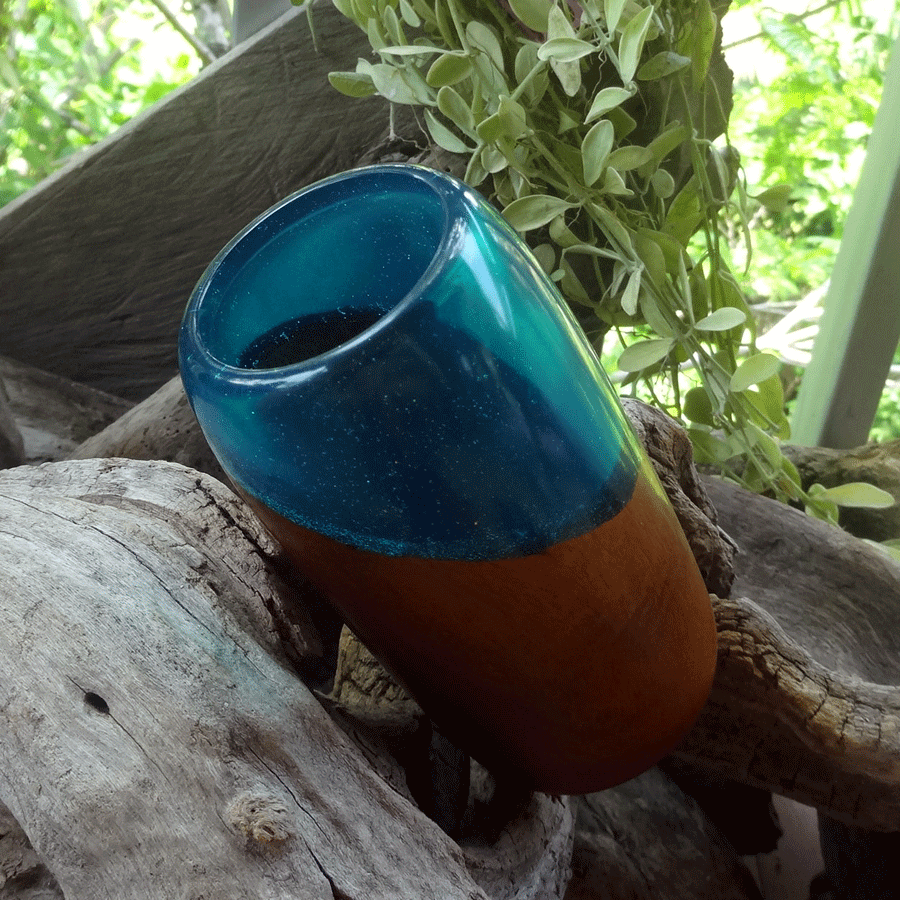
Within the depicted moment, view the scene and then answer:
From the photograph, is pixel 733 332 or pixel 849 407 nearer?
pixel 733 332

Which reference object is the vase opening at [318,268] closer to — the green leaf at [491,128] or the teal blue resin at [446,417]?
the teal blue resin at [446,417]

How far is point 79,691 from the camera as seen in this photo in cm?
46

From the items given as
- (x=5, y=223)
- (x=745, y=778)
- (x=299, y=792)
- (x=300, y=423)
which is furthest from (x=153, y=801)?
(x=5, y=223)

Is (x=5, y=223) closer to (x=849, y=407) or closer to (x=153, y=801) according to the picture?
(x=153, y=801)

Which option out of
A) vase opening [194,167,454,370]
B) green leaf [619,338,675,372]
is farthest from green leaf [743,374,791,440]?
vase opening [194,167,454,370]

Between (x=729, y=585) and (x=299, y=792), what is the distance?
398 millimetres

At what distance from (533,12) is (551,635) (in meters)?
0.49

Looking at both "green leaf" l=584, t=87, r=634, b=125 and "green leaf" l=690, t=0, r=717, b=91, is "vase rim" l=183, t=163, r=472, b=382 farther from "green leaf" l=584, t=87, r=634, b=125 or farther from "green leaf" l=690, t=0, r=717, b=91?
"green leaf" l=690, t=0, r=717, b=91

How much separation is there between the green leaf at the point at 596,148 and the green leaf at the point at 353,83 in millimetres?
242

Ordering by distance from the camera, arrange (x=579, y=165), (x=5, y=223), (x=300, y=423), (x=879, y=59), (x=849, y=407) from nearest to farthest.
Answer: (x=300, y=423) < (x=579, y=165) < (x=5, y=223) < (x=849, y=407) < (x=879, y=59)

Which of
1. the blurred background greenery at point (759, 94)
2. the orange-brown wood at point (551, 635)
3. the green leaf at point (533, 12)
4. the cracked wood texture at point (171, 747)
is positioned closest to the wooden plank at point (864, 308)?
the blurred background greenery at point (759, 94)

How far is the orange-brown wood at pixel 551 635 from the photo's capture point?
16.7 inches

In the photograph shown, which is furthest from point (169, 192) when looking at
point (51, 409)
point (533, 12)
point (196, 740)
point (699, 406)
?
point (196, 740)

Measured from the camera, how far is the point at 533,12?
2.22ft
